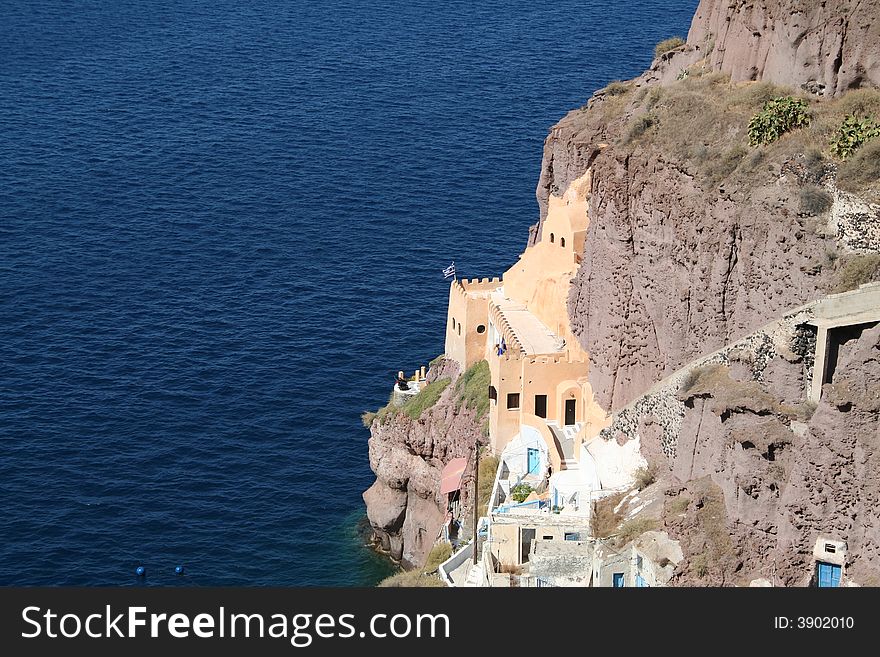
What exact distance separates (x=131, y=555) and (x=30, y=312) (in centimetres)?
3848

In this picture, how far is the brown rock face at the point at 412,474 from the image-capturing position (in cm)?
11306

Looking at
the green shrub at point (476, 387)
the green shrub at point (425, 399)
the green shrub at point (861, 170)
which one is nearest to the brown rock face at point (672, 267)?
the green shrub at point (861, 170)

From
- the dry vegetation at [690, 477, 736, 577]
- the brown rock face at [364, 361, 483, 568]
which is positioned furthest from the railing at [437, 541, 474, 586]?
the dry vegetation at [690, 477, 736, 577]

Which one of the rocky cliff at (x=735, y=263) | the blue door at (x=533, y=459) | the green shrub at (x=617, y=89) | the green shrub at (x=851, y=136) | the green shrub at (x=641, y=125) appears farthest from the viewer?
the green shrub at (x=617, y=89)

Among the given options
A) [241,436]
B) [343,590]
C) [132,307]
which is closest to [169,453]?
[241,436]

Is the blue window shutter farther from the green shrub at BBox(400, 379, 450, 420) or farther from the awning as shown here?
the green shrub at BBox(400, 379, 450, 420)

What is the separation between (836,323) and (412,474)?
44.8m

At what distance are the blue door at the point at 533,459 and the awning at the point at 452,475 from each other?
25.7ft

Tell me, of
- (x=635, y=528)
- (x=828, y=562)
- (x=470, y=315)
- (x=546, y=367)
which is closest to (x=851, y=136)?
(x=635, y=528)

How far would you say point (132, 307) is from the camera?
487 feet

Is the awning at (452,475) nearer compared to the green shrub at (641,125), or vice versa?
the green shrub at (641,125)

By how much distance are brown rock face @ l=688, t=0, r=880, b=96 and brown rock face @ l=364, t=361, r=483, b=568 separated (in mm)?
29111

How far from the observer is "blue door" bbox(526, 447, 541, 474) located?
328 ft

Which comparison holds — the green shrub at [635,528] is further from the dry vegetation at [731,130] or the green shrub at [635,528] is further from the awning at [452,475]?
the awning at [452,475]
